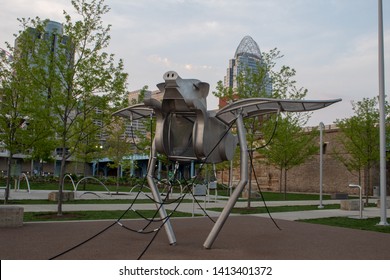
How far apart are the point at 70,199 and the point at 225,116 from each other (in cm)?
1362

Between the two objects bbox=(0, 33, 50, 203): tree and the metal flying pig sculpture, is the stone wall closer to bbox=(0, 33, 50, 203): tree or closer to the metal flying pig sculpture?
bbox=(0, 33, 50, 203): tree

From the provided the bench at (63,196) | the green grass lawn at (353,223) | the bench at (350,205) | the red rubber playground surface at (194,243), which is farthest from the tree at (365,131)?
the bench at (63,196)

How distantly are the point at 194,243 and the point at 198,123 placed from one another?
8.73 feet

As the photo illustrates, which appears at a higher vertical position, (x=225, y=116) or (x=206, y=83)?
(x=206, y=83)

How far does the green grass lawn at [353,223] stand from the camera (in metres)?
12.7

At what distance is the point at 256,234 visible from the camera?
10.5 metres

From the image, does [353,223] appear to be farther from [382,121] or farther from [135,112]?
[135,112]

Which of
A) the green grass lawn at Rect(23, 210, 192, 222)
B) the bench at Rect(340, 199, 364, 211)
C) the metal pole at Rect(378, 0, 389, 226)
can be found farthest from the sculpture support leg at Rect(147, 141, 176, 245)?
the bench at Rect(340, 199, 364, 211)

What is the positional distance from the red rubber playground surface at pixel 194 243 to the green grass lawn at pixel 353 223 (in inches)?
44.0

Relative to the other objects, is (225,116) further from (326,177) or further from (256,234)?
(326,177)

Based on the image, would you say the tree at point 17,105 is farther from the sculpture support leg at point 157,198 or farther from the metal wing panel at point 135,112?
the sculpture support leg at point 157,198

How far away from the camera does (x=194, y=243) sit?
28.8 ft

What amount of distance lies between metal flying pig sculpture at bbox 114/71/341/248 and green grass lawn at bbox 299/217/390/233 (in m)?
6.10
